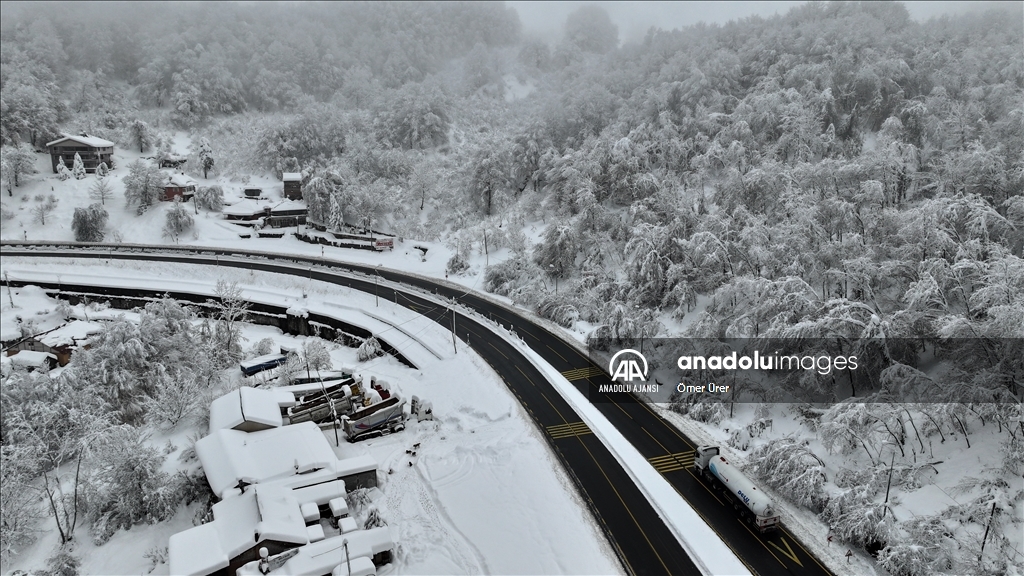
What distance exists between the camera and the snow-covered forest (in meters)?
26.5

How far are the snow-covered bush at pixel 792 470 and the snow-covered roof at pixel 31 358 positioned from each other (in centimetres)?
5498

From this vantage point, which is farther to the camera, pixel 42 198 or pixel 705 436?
pixel 42 198

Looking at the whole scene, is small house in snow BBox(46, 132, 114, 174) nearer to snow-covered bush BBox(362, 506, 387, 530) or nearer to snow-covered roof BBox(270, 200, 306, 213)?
snow-covered roof BBox(270, 200, 306, 213)

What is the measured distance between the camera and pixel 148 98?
115 metres

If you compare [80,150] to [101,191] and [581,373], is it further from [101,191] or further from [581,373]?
[581,373]

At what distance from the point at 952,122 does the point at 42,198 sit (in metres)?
115

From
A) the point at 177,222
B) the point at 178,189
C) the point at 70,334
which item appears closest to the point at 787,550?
the point at 70,334

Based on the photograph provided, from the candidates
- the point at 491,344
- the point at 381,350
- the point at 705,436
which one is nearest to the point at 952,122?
the point at 705,436

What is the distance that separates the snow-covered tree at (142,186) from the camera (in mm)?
80000

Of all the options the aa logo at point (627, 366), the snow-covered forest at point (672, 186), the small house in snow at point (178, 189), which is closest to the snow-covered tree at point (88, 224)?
the snow-covered forest at point (672, 186)

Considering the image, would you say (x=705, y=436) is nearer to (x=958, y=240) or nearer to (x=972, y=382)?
(x=972, y=382)

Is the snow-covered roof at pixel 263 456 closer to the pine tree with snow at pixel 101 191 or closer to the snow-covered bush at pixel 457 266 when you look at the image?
the snow-covered bush at pixel 457 266

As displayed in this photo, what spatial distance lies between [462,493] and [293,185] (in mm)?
72554

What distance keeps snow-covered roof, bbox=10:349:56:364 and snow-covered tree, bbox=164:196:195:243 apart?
112ft
